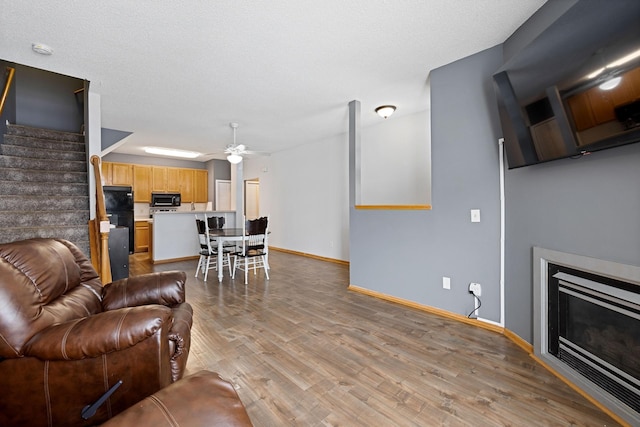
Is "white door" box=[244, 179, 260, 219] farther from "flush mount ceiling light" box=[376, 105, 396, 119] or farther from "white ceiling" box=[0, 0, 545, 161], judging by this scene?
"flush mount ceiling light" box=[376, 105, 396, 119]

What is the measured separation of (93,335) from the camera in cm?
117

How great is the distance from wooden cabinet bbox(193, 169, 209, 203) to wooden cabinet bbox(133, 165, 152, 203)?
1.17m

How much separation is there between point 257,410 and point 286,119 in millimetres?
4128

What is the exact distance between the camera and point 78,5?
79.1 inches

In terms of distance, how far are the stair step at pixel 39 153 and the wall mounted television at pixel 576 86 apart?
17.5 ft

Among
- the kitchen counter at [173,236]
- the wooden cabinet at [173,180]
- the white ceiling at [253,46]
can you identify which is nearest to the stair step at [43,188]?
the white ceiling at [253,46]

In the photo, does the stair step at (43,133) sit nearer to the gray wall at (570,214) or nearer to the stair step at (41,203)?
the stair step at (41,203)

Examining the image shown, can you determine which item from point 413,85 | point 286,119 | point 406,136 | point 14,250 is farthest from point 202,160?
point 14,250

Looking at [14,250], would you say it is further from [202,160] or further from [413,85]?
[202,160]

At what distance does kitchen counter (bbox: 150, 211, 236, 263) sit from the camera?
5730mm

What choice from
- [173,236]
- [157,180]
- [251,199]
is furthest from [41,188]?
[251,199]

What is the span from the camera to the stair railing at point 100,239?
260 centimetres

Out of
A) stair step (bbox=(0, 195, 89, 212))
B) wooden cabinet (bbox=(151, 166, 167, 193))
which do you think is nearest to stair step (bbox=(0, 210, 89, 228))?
stair step (bbox=(0, 195, 89, 212))

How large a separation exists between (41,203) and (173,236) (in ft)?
8.68
